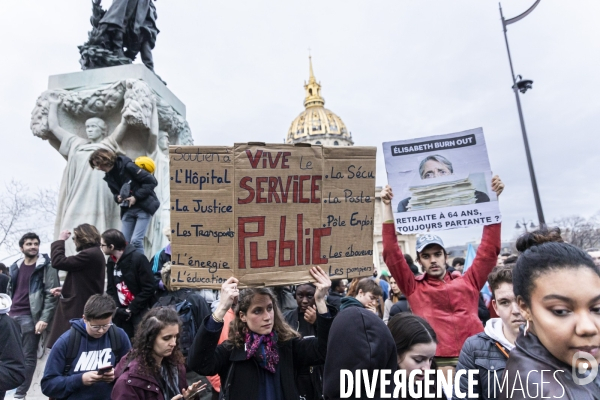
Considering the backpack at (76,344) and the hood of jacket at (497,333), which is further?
the backpack at (76,344)

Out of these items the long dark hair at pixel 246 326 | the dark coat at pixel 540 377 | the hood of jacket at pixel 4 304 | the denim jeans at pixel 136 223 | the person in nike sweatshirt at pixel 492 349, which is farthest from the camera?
the denim jeans at pixel 136 223

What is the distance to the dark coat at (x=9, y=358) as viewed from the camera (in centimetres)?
301

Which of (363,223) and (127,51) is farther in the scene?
(127,51)

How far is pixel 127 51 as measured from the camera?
952 centimetres

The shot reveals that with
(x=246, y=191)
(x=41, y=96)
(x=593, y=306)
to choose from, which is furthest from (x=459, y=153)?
(x=41, y=96)

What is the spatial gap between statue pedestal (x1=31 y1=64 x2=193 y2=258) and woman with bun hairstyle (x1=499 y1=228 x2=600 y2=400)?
703 cm

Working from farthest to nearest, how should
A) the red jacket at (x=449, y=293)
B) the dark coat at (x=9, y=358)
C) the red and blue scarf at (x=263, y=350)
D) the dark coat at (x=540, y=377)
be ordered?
the red jacket at (x=449, y=293) < the dark coat at (x=9, y=358) < the red and blue scarf at (x=263, y=350) < the dark coat at (x=540, y=377)

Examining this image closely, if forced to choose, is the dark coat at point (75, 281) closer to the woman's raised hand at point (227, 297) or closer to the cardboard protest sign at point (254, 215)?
the cardboard protest sign at point (254, 215)

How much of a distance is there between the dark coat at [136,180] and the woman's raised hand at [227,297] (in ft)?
13.4

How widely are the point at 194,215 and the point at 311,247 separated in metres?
0.76

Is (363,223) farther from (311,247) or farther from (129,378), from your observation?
(129,378)

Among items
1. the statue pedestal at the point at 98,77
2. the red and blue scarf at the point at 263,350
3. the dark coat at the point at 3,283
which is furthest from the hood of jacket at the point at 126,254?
the statue pedestal at the point at 98,77

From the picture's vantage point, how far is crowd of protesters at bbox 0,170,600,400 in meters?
1.29

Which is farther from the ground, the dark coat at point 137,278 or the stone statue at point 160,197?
the stone statue at point 160,197
